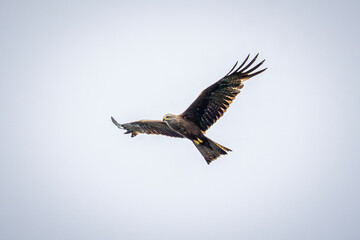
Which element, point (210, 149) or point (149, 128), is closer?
point (210, 149)

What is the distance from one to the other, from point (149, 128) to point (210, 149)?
6.59 ft

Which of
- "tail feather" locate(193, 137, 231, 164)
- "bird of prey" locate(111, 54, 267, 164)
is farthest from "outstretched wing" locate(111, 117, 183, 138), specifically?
"tail feather" locate(193, 137, 231, 164)

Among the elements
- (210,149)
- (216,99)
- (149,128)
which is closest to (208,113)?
(216,99)

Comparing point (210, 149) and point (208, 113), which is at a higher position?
point (208, 113)

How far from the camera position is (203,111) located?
9680 mm

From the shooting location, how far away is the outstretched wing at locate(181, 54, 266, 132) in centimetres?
920

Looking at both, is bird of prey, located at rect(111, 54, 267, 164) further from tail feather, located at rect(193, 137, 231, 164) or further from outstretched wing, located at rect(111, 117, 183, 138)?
outstretched wing, located at rect(111, 117, 183, 138)

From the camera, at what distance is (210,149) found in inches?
384

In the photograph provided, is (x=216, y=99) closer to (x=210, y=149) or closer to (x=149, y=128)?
(x=210, y=149)

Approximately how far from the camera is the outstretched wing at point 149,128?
10485 mm
